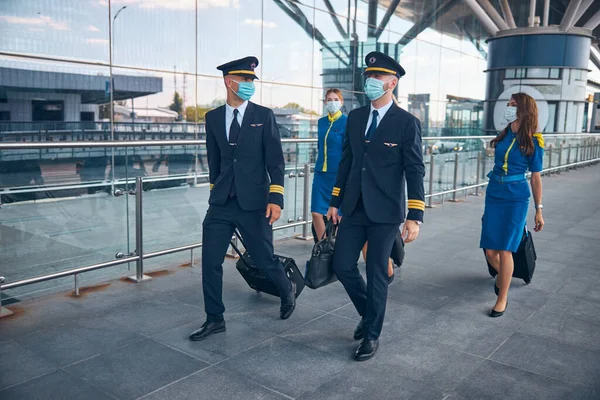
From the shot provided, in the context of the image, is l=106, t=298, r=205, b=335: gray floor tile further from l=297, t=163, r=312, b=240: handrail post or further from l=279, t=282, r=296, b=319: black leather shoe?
l=297, t=163, r=312, b=240: handrail post

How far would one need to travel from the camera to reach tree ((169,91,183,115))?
1485cm

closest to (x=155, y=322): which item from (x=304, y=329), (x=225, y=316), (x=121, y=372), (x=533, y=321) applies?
(x=225, y=316)

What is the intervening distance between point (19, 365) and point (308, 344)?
1796 mm

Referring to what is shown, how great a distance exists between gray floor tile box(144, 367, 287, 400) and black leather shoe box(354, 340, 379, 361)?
2.29 feet

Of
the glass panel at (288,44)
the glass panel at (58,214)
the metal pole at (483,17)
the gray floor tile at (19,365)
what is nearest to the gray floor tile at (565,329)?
the gray floor tile at (19,365)

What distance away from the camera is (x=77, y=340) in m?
3.79

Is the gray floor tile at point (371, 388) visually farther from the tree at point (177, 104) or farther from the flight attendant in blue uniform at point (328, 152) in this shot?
the tree at point (177, 104)

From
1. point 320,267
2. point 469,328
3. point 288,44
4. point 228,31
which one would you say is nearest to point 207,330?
point 320,267

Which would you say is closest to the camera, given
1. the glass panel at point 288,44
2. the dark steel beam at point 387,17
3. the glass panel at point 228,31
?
the glass panel at point 228,31

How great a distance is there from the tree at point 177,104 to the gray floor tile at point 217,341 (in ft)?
37.7

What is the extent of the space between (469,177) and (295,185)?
5463mm

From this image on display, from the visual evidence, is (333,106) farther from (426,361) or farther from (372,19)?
(372,19)

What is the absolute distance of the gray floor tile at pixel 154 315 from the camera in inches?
161

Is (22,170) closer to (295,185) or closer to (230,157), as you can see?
(230,157)
